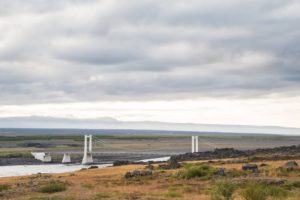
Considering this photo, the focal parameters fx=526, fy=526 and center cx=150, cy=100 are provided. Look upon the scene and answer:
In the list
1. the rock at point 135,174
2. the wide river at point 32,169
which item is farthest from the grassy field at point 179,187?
the wide river at point 32,169

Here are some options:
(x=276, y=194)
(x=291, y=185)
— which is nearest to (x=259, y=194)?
(x=276, y=194)

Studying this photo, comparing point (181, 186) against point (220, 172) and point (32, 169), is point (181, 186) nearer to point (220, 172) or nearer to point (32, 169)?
point (220, 172)

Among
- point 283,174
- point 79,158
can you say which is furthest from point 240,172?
point 79,158

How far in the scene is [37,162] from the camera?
258ft

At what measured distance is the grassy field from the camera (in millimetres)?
23045

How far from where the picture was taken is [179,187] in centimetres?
3164

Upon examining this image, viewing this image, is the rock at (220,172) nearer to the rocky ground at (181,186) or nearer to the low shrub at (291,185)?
the rocky ground at (181,186)

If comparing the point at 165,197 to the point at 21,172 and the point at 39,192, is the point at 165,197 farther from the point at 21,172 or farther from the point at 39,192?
the point at 21,172

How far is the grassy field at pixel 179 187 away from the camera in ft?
75.6

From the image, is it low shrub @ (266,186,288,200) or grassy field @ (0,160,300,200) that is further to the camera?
grassy field @ (0,160,300,200)

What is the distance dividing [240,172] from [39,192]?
49.5 ft

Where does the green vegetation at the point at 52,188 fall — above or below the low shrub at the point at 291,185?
below

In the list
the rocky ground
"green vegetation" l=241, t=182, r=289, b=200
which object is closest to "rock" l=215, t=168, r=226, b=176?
the rocky ground

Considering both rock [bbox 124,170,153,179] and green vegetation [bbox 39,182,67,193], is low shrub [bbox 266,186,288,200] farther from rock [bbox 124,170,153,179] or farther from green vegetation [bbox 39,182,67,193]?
rock [bbox 124,170,153,179]
